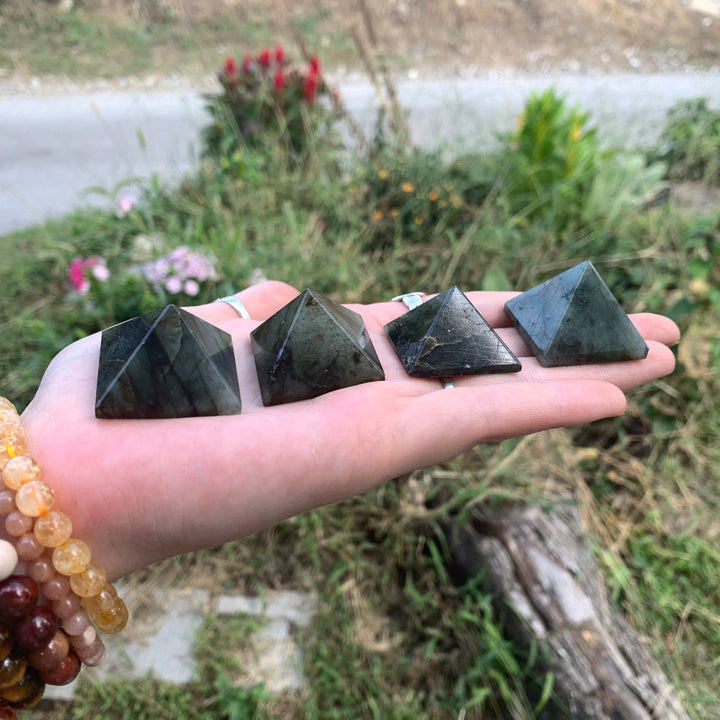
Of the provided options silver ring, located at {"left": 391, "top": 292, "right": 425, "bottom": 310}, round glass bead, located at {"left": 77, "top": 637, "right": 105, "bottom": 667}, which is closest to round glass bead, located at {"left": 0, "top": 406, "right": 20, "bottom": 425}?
round glass bead, located at {"left": 77, "top": 637, "right": 105, "bottom": 667}

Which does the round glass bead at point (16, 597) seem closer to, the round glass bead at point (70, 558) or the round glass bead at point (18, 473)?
the round glass bead at point (70, 558)

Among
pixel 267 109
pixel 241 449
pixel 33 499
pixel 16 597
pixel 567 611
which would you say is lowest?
pixel 567 611

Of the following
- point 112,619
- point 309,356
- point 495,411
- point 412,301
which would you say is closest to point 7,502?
point 112,619

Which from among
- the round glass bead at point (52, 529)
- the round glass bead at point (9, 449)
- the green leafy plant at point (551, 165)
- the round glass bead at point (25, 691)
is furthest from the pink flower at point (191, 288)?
the green leafy plant at point (551, 165)

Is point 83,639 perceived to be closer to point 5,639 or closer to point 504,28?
point 5,639

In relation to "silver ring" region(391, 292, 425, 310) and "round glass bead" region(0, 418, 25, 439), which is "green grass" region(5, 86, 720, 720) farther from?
"round glass bead" region(0, 418, 25, 439)

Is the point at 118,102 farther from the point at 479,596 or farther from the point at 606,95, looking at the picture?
the point at 479,596

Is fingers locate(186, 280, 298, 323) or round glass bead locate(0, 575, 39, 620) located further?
fingers locate(186, 280, 298, 323)

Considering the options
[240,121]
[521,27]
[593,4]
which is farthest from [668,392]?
[593,4]
